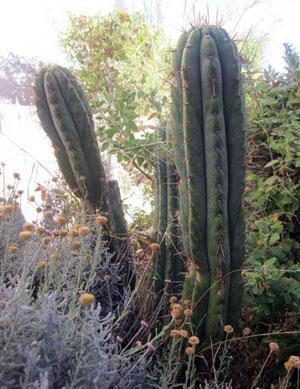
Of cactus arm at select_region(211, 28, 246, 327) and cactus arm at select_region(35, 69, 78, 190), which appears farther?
cactus arm at select_region(35, 69, 78, 190)

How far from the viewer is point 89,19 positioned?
15.3ft

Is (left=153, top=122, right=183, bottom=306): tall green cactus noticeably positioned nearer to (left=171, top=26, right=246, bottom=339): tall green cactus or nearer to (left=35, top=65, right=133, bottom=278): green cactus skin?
(left=35, top=65, right=133, bottom=278): green cactus skin

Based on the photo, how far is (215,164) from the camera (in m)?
1.26

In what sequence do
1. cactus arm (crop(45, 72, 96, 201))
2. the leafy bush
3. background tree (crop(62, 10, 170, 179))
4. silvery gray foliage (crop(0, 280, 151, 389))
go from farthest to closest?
background tree (crop(62, 10, 170, 179)), cactus arm (crop(45, 72, 96, 201)), the leafy bush, silvery gray foliage (crop(0, 280, 151, 389))

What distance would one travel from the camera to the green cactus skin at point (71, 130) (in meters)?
1.73

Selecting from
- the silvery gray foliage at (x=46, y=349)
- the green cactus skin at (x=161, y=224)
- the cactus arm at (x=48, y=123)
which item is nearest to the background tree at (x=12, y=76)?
the cactus arm at (x=48, y=123)

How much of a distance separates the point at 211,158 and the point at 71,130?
26.2 inches

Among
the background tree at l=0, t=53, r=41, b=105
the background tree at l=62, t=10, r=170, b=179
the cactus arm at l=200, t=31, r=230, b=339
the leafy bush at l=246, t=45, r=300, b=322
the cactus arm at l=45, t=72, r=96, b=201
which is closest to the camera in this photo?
the cactus arm at l=200, t=31, r=230, b=339

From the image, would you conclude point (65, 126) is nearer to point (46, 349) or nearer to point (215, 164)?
point (215, 164)

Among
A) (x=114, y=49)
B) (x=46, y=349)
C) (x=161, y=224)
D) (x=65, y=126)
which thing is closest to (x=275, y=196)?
(x=161, y=224)

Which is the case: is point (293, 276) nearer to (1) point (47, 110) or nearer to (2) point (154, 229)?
(2) point (154, 229)

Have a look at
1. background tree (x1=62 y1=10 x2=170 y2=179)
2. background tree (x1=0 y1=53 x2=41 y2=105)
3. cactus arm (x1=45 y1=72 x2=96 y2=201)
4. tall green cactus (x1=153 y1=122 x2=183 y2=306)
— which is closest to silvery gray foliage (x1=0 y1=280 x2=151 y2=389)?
tall green cactus (x1=153 y1=122 x2=183 y2=306)

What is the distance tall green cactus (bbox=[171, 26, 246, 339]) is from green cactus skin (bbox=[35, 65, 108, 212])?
51 cm

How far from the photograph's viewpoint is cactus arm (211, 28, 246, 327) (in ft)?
4.22
